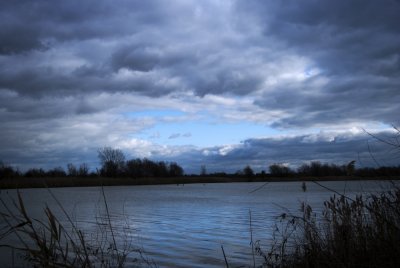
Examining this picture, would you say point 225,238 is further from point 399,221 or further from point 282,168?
point 282,168

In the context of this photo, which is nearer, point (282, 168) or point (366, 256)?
point (282, 168)

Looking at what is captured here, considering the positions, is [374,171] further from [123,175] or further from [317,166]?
[123,175]

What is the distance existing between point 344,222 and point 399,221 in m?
0.80

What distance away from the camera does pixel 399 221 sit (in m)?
6.04

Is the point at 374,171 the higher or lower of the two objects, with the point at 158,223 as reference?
higher

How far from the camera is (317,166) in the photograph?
663 cm

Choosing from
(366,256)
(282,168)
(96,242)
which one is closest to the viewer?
(282,168)

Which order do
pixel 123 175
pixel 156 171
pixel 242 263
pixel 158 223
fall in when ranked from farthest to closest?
1. pixel 156 171
2. pixel 123 175
3. pixel 158 223
4. pixel 242 263

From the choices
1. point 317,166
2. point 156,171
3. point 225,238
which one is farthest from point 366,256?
point 156,171

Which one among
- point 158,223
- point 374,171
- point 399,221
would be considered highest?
point 374,171

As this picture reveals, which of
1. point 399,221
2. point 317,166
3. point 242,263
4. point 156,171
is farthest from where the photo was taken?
point 156,171

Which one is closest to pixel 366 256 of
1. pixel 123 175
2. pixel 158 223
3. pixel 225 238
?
pixel 225 238

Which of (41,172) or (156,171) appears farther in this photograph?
(156,171)

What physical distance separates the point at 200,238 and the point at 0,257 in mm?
5825
